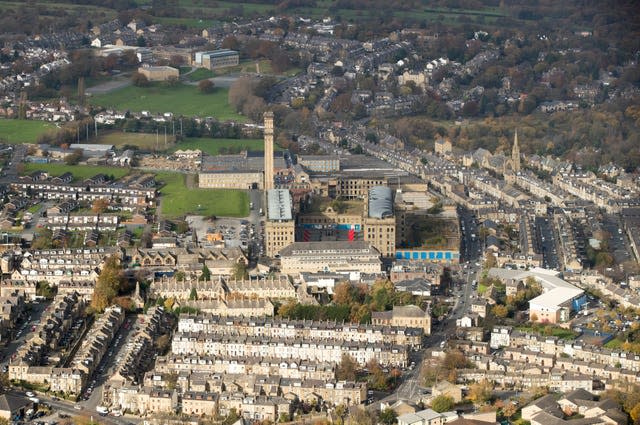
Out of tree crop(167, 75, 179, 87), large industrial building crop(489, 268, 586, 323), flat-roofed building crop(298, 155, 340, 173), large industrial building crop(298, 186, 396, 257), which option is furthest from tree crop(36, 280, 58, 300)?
tree crop(167, 75, 179, 87)

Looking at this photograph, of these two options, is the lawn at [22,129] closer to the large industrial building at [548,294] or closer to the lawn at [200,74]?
the lawn at [200,74]

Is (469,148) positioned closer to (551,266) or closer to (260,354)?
(551,266)

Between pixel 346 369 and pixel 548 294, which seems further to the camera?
pixel 548 294

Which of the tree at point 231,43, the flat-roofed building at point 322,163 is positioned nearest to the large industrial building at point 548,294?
the flat-roofed building at point 322,163

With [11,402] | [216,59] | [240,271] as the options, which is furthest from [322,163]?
[11,402]

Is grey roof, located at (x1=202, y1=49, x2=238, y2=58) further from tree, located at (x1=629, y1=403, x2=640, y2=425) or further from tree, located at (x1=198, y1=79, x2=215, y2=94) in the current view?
tree, located at (x1=629, y1=403, x2=640, y2=425)

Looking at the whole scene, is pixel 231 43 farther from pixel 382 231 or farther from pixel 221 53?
pixel 382 231
